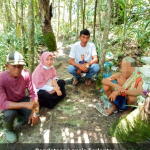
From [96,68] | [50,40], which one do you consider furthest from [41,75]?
[50,40]

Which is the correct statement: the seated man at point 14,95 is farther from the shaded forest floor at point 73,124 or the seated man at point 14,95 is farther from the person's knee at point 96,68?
the person's knee at point 96,68

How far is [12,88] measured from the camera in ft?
7.34

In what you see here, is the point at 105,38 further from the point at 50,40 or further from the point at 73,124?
the point at 50,40

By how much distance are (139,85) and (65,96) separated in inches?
64.3

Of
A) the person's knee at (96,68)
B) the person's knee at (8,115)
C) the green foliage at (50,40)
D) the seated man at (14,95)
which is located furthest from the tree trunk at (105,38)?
the green foliage at (50,40)

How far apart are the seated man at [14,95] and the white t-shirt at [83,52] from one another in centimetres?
157

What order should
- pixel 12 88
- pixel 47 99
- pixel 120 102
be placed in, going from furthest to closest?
pixel 47 99 → pixel 120 102 → pixel 12 88

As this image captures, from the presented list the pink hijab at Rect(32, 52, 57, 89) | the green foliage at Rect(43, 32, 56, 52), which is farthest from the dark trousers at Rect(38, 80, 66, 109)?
the green foliage at Rect(43, 32, 56, 52)

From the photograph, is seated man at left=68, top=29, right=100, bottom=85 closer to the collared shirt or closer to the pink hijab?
the pink hijab

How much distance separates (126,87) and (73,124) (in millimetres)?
1081

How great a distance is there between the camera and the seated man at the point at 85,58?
3.40 meters

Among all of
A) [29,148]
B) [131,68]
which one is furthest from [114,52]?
[29,148]

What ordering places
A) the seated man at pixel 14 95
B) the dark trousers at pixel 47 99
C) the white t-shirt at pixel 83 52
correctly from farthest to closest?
1. the white t-shirt at pixel 83 52
2. the dark trousers at pixel 47 99
3. the seated man at pixel 14 95

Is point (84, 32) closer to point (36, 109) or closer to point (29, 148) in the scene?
point (36, 109)
